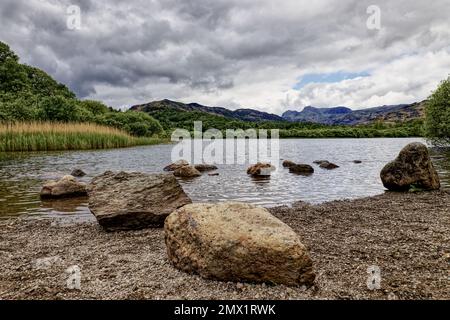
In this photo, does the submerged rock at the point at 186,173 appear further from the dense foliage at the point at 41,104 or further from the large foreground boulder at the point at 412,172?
the dense foliage at the point at 41,104

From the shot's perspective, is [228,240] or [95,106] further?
[95,106]

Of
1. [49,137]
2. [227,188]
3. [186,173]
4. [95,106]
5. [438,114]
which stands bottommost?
[227,188]

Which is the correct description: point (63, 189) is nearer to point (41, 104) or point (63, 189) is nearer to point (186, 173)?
point (186, 173)

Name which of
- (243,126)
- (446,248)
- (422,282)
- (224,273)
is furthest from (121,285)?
(243,126)

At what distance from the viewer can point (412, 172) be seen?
1544cm

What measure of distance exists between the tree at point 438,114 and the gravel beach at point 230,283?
127ft

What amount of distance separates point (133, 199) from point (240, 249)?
5122mm

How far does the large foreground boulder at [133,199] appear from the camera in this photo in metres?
9.05

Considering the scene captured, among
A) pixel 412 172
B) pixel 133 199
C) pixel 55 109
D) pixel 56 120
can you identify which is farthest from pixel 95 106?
pixel 133 199

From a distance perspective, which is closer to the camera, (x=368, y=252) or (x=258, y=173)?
(x=368, y=252)

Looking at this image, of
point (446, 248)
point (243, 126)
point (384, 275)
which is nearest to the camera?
point (384, 275)

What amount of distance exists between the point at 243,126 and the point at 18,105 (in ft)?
356
